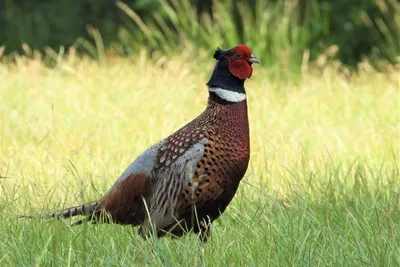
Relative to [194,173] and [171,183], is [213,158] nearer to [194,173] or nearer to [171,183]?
[194,173]

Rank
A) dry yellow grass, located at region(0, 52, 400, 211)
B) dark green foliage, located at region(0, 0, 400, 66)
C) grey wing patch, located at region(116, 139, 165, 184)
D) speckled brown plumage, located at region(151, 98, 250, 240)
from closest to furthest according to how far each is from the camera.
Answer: speckled brown plumage, located at region(151, 98, 250, 240)
grey wing patch, located at region(116, 139, 165, 184)
dry yellow grass, located at region(0, 52, 400, 211)
dark green foliage, located at region(0, 0, 400, 66)

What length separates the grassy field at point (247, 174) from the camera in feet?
11.0

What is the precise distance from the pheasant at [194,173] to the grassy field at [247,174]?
10cm

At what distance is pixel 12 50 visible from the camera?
459 inches

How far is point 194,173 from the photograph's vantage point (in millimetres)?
3645

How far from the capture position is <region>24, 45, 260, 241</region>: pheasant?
144 inches

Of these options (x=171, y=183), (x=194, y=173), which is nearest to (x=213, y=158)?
(x=194, y=173)

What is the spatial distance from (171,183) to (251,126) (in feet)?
7.55

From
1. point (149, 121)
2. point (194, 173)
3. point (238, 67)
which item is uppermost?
point (238, 67)

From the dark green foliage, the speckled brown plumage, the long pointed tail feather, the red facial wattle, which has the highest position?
the dark green foliage

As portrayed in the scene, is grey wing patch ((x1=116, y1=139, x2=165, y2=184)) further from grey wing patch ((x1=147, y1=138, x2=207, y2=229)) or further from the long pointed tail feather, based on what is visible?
the long pointed tail feather

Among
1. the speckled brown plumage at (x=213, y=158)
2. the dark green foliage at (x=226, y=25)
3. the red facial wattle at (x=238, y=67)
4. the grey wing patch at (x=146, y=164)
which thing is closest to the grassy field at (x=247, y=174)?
the speckled brown plumage at (x=213, y=158)

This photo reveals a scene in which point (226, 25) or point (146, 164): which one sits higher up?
point (226, 25)

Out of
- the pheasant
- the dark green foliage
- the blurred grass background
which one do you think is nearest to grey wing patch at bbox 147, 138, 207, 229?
the pheasant
